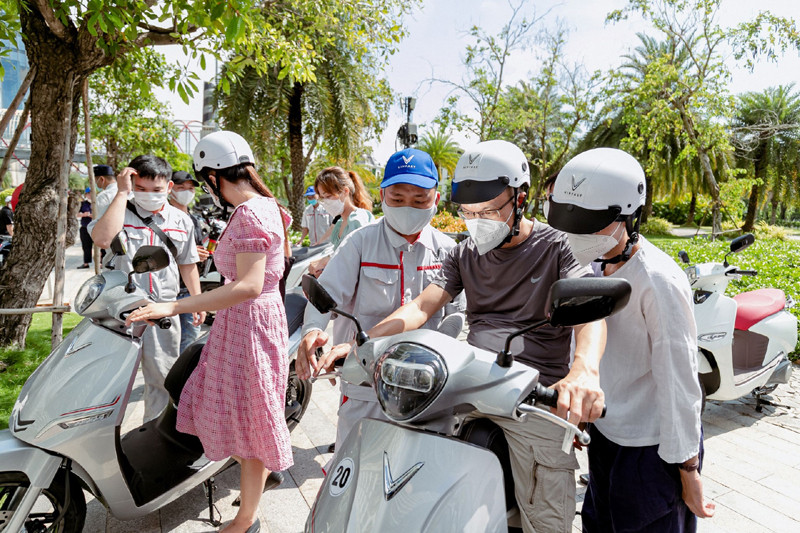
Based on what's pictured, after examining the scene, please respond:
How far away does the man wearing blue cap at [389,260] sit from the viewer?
2170 millimetres

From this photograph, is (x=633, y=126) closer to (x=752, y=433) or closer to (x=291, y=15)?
(x=291, y=15)

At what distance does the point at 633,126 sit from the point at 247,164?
→ 1428 centimetres

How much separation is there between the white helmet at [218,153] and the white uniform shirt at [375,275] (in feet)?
2.06

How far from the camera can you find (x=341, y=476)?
4.46 feet

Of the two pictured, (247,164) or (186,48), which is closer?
(247,164)

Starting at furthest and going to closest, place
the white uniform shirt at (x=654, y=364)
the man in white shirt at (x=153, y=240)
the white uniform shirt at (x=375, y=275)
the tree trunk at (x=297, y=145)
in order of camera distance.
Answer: the tree trunk at (x=297, y=145), the man in white shirt at (x=153, y=240), the white uniform shirt at (x=375, y=275), the white uniform shirt at (x=654, y=364)

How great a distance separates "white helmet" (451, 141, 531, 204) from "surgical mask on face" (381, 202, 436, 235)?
0.35 m

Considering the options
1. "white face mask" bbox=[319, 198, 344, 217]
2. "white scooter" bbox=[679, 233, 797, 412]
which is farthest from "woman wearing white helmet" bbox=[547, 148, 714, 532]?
"white face mask" bbox=[319, 198, 344, 217]

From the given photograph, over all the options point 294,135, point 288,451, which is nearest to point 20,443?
point 288,451

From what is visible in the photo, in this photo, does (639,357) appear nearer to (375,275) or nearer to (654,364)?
(654,364)

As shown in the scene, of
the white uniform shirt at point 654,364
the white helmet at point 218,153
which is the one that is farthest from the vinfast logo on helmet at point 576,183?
the white helmet at point 218,153

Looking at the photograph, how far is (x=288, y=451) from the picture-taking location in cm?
255

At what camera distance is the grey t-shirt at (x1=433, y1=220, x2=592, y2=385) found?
180 centimetres

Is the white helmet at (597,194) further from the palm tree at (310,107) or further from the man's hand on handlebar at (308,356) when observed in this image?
the palm tree at (310,107)
